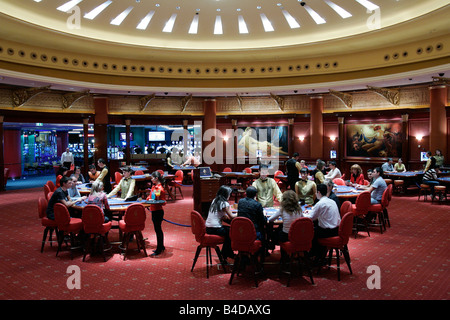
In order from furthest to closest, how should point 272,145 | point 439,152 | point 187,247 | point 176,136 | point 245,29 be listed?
point 176,136, point 272,145, point 245,29, point 439,152, point 187,247

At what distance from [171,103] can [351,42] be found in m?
8.85

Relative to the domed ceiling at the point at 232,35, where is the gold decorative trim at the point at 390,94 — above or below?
below

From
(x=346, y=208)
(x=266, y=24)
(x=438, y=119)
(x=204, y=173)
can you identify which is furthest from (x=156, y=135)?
(x=346, y=208)

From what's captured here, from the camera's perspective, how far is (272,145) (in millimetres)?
17797

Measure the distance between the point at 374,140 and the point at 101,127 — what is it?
12332 millimetres

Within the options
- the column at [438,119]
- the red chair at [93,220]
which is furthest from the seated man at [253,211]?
the column at [438,119]

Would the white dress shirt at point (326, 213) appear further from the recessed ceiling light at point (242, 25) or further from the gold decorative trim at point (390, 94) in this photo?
the gold decorative trim at point (390, 94)

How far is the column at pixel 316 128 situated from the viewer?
16797 mm

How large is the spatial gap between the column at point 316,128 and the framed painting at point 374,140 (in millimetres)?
1220

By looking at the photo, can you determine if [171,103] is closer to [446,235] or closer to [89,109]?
[89,109]

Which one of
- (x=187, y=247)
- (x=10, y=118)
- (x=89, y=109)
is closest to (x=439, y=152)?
(x=187, y=247)

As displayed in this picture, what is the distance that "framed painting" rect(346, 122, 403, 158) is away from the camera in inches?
605

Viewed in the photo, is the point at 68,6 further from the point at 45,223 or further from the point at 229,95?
the point at 229,95

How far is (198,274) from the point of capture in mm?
5535
